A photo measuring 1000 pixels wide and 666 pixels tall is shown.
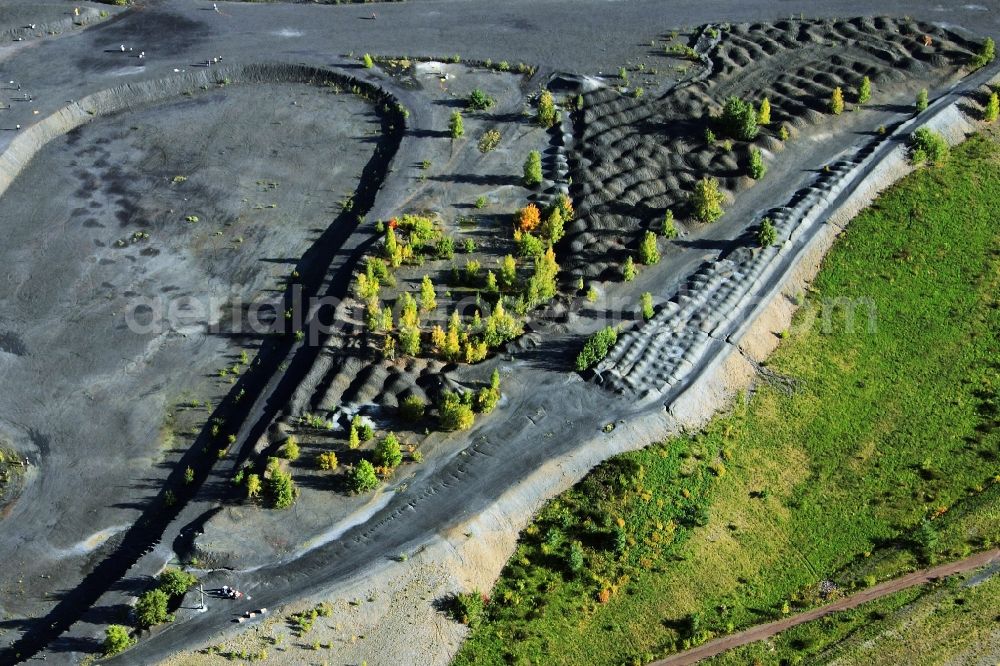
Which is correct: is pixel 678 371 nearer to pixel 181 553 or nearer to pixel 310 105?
pixel 181 553

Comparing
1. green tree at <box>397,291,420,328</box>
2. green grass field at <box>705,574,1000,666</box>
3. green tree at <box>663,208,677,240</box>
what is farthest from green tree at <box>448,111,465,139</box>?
green grass field at <box>705,574,1000,666</box>

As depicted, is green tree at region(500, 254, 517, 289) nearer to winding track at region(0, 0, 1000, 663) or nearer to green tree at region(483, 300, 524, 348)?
green tree at region(483, 300, 524, 348)

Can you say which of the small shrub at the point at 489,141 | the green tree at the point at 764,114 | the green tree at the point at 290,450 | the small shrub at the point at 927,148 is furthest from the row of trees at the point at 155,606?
the small shrub at the point at 927,148

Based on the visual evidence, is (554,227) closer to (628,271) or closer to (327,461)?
(628,271)

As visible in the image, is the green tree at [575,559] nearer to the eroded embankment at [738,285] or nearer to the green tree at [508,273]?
the eroded embankment at [738,285]

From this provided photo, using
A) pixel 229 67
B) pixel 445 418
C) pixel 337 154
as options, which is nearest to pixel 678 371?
pixel 445 418

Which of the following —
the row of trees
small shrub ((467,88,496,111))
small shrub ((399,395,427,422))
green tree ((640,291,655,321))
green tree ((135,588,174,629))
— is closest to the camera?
the row of trees
